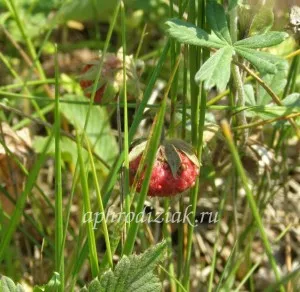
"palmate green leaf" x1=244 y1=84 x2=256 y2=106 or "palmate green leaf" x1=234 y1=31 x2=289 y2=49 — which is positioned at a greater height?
"palmate green leaf" x1=234 y1=31 x2=289 y2=49

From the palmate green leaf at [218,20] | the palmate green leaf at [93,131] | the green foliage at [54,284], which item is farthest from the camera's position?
the palmate green leaf at [93,131]

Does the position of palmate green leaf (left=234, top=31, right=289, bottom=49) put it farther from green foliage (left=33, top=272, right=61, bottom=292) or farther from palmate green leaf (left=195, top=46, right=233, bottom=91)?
green foliage (left=33, top=272, right=61, bottom=292)

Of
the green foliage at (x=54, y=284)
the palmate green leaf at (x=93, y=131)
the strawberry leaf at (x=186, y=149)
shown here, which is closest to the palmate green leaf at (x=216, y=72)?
the strawberry leaf at (x=186, y=149)


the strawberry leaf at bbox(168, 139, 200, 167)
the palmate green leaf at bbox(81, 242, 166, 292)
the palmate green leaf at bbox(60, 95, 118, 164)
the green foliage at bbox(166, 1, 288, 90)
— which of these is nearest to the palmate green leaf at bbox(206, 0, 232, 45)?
the green foliage at bbox(166, 1, 288, 90)

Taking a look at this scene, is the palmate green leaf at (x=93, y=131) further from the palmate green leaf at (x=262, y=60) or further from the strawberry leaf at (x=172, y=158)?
the palmate green leaf at (x=262, y=60)

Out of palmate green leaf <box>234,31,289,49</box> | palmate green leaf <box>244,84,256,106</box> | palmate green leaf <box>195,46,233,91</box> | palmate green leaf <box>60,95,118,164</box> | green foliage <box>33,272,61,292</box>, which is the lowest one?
palmate green leaf <box>60,95,118,164</box>

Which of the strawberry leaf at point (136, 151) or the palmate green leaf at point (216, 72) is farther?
the strawberry leaf at point (136, 151)

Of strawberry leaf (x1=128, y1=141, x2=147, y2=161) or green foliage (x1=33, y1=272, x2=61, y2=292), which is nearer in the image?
green foliage (x1=33, y1=272, x2=61, y2=292)

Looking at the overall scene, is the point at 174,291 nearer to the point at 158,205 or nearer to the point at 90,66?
the point at 158,205
